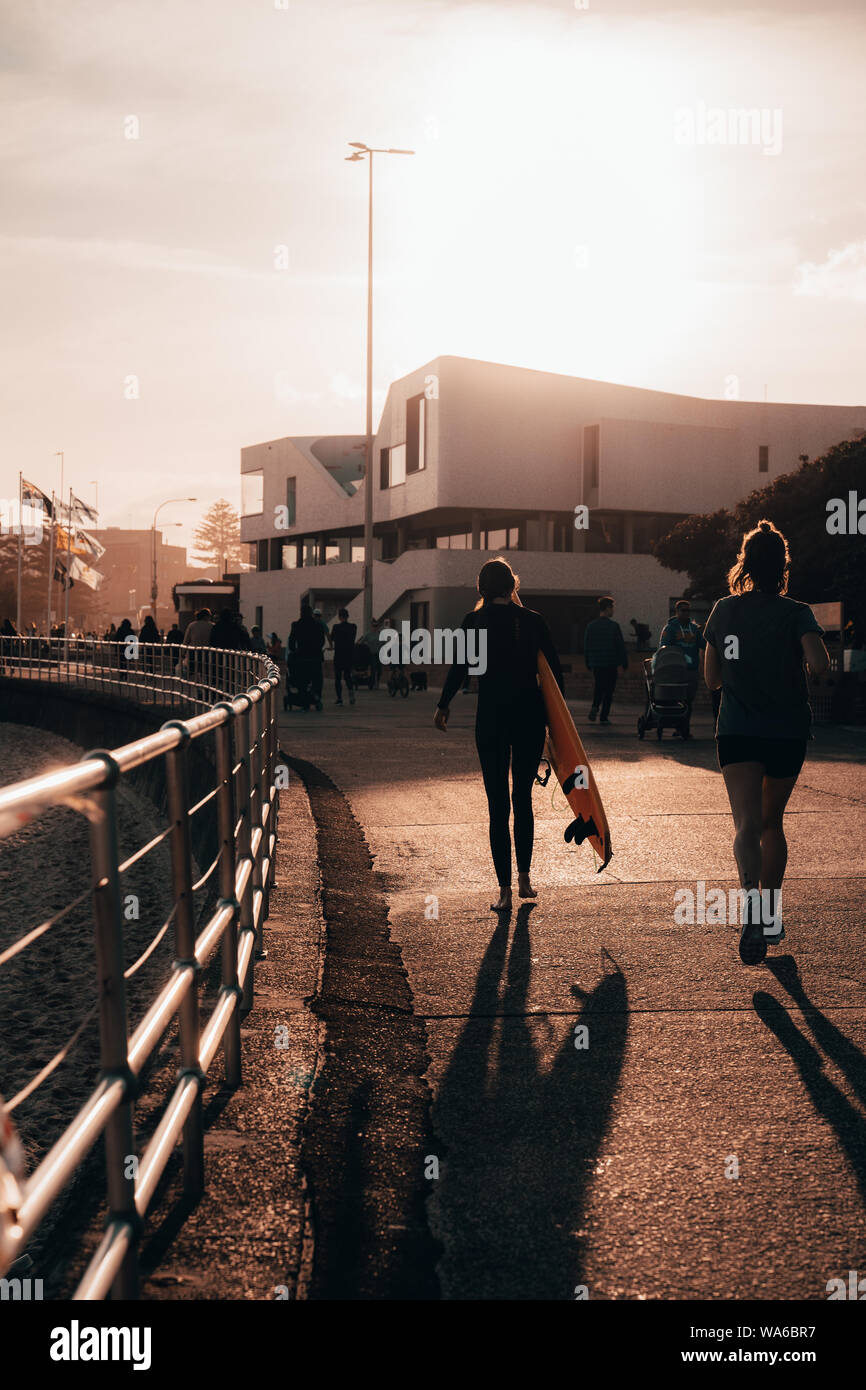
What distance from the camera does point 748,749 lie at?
6074mm

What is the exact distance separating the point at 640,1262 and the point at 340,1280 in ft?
2.19

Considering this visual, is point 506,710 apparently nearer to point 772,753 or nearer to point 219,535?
point 772,753

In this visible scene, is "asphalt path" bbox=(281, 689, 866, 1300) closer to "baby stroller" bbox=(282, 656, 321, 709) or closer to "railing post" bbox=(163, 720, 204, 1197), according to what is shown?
"railing post" bbox=(163, 720, 204, 1197)

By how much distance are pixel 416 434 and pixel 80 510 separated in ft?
59.0

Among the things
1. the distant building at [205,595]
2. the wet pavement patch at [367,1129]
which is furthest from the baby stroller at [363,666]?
the distant building at [205,595]

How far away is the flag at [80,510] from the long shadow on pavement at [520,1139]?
206ft

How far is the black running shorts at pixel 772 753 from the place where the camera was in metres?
6.04

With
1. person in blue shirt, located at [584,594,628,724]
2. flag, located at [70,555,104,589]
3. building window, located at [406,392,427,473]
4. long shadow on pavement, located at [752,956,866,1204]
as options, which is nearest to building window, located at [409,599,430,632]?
building window, located at [406,392,427,473]

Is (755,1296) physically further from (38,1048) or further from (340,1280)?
(38,1048)

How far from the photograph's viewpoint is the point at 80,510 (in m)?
66.1

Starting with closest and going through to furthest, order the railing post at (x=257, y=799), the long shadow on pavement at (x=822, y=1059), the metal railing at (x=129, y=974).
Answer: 1. the metal railing at (x=129, y=974)
2. the long shadow on pavement at (x=822, y=1059)
3. the railing post at (x=257, y=799)

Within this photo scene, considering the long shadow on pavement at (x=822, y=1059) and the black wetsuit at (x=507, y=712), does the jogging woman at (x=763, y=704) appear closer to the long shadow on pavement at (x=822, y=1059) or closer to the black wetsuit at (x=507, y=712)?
the long shadow on pavement at (x=822, y=1059)

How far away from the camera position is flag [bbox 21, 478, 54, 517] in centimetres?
6009

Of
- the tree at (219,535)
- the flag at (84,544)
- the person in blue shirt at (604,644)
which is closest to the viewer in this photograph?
the person in blue shirt at (604,644)
